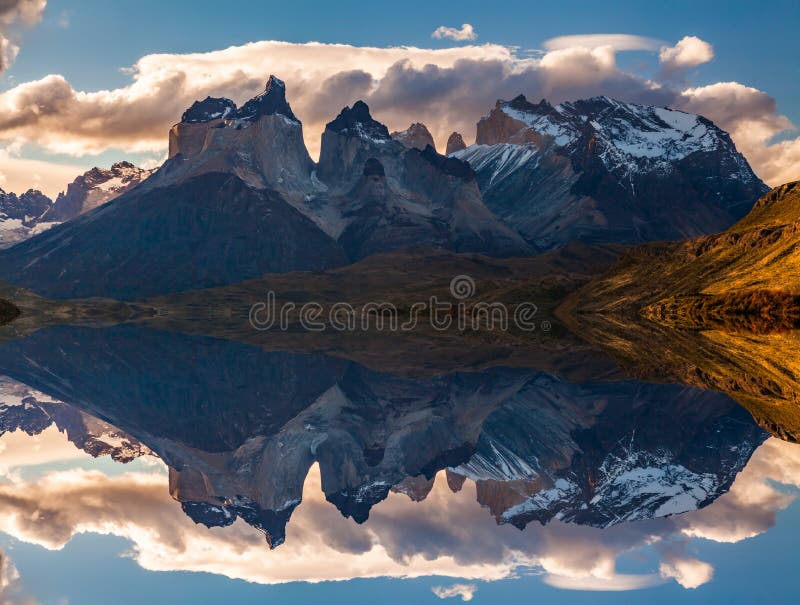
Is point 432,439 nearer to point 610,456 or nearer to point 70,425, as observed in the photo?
point 610,456

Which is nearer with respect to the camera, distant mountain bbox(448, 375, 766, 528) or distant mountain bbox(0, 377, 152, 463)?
distant mountain bbox(448, 375, 766, 528)

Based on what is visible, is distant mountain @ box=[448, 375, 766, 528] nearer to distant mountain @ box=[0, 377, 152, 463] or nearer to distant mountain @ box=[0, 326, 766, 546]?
distant mountain @ box=[0, 326, 766, 546]

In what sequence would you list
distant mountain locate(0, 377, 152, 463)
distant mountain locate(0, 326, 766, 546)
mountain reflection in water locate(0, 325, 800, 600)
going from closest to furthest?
1. mountain reflection in water locate(0, 325, 800, 600)
2. distant mountain locate(0, 326, 766, 546)
3. distant mountain locate(0, 377, 152, 463)

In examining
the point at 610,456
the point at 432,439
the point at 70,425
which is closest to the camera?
the point at 610,456

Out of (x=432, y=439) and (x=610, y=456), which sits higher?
(x=432, y=439)

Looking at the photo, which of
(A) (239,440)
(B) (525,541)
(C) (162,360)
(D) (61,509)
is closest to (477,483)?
(B) (525,541)

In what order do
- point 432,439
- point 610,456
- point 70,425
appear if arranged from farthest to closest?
point 432,439
point 70,425
point 610,456

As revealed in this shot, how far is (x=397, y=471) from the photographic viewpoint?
60000 millimetres

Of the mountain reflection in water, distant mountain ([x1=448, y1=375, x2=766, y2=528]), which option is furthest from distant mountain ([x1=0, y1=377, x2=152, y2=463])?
distant mountain ([x1=448, y1=375, x2=766, y2=528])

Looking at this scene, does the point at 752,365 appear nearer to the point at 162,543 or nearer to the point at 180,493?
the point at 180,493

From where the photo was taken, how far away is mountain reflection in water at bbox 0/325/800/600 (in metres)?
41.4

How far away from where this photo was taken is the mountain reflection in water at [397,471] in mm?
41406

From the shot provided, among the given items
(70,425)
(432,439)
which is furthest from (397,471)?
(70,425)

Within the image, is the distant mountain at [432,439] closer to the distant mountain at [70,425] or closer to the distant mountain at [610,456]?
the distant mountain at [610,456]
